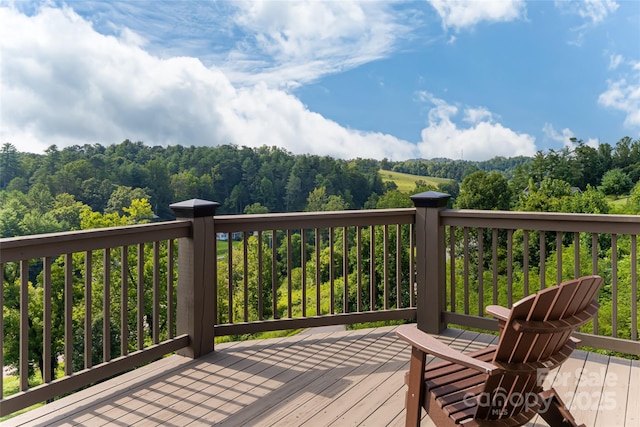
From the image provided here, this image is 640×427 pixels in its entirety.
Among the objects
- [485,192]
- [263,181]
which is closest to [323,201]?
[263,181]

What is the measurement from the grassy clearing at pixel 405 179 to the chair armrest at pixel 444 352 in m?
34.7

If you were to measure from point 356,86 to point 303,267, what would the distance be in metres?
55.4

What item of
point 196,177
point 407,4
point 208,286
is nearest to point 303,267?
point 208,286

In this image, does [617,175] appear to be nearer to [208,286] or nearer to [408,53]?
[408,53]

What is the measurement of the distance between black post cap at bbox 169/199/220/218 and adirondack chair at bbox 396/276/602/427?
6.02 ft

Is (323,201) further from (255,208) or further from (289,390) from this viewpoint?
(289,390)

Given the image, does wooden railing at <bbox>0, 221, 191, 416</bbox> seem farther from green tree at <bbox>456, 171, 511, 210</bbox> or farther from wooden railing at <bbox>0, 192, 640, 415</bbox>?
green tree at <bbox>456, 171, 511, 210</bbox>

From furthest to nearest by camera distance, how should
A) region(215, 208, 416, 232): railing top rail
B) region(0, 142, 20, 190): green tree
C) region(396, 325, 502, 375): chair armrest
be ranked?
region(0, 142, 20, 190): green tree
region(215, 208, 416, 232): railing top rail
region(396, 325, 502, 375): chair armrest

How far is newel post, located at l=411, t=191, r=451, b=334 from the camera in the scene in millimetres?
3844

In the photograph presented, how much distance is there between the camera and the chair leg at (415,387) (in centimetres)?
194

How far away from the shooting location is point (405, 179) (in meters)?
38.2

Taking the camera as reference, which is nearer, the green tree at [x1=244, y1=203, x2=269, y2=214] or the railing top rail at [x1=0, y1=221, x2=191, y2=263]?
the railing top rail at [x1=0, y1=221, x2=191, y2=263]

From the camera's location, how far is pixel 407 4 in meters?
55.8

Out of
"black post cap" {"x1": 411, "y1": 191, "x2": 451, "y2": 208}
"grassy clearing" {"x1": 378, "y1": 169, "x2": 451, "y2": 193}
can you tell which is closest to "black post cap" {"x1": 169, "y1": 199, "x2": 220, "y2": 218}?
"black post cap" {"x1": 411, "y1": 191, "x2": 451, "y2": 208}
